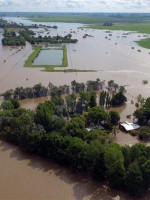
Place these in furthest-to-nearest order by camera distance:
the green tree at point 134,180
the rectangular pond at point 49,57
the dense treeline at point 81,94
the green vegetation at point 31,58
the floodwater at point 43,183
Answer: the rectangular pond at point 49,57
the green vegetation at point 31,58
the dense treeline at point 81,94
the floodwater at point 43,183
the green tree at point 134,180

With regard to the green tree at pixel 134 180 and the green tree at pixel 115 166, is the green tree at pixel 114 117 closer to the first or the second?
the green tree at pixel 115 166

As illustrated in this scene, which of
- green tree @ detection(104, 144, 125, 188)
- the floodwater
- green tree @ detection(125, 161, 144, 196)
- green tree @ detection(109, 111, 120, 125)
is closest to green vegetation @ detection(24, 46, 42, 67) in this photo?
green tree @ detection(109, 111, 120, 125)

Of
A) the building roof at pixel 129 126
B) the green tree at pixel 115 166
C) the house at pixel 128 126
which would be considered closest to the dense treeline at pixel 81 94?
the house at pixel 128 126

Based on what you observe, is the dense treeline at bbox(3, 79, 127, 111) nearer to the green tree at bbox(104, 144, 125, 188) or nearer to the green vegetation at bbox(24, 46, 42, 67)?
the green tree at bbox(104, 144, 125, 188)

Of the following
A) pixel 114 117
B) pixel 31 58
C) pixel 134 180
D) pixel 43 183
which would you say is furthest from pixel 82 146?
pixel 31 58

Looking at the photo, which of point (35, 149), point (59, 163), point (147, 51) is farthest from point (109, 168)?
point (147, 51)

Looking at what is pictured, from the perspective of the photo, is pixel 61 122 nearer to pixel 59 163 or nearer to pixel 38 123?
pixel 38 123
